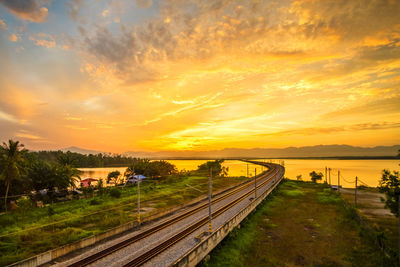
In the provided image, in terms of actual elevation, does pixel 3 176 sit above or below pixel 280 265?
above

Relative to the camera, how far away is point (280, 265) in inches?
697

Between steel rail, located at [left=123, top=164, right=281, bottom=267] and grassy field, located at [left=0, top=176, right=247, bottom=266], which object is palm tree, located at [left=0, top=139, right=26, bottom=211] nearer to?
grassy field, located at [left=0, top=176, right=247, bottom=266]

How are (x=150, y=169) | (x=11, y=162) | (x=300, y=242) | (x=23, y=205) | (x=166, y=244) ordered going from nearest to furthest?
(x=166, y=244) < (x=300, y=242) < (x=23, y=205) < (x=11, y=162) < (x=150, y=169)

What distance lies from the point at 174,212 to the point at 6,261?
18.2m

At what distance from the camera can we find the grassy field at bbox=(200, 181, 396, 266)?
1841 cm

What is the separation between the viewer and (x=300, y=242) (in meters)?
22.7

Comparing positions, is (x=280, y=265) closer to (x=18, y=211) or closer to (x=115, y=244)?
(x=115, y=244)

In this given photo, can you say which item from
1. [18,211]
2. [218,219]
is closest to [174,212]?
[218,219]

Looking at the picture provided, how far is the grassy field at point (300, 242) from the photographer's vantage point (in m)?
18.4

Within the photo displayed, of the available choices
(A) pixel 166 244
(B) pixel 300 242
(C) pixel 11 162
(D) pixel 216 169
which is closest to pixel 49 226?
(A) pixel 166 244

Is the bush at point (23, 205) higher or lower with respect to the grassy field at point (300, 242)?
higher

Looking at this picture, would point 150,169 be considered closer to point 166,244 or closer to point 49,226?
point 49,226

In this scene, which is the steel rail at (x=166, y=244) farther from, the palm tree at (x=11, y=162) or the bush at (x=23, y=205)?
the palm tree at (x=11, y=162)

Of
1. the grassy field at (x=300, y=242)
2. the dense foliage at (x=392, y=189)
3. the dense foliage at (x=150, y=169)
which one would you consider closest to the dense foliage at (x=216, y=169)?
the dense foliage at (x=150, y=169)
